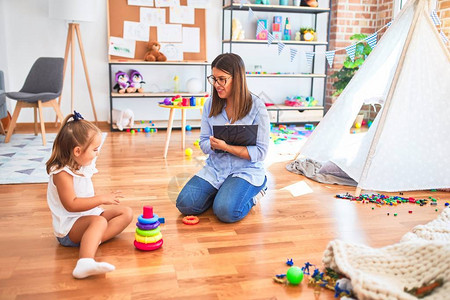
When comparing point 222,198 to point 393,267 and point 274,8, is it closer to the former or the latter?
point 393,267

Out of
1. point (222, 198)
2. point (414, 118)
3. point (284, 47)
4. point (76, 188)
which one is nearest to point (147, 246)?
point (76, 188)

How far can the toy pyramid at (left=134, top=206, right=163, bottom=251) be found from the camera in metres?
1.74

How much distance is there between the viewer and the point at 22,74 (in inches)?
185

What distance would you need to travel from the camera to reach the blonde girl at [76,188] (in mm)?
1639

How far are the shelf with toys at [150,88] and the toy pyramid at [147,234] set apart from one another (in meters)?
A: 3.03

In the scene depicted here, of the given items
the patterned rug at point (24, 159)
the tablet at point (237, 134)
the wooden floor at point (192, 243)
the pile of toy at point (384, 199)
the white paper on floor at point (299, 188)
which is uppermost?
the tablet at point (237, 134)

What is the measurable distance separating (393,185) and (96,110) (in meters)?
3.48

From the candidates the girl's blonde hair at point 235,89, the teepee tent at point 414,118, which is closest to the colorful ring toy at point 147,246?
the girl's blonde hair at point 235,89

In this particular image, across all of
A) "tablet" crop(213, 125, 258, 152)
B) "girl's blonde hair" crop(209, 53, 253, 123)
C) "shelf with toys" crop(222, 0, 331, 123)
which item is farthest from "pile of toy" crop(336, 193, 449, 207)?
"shelf with toys" crop(222, 0, 331, 123)

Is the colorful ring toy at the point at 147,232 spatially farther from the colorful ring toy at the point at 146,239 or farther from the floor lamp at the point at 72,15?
the floor lamp at the point at 72,15

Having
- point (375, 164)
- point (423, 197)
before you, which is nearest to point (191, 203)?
point (375, 164)

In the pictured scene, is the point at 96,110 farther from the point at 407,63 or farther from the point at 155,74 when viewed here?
the point at 407,63

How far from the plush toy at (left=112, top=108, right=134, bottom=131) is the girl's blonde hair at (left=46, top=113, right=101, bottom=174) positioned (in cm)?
299

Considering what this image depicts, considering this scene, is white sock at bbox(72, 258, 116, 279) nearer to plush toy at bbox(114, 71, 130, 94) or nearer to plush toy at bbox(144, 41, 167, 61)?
plush toy at bbox(114, 71, 130, 94)
